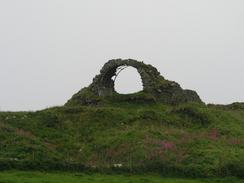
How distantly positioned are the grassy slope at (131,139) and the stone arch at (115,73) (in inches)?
183

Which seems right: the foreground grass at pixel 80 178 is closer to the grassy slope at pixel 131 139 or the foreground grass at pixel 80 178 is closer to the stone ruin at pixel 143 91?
the grassy slope at pixel 131 139

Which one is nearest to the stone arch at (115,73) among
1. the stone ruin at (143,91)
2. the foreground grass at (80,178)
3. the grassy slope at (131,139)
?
the stone ruin at (143,91)

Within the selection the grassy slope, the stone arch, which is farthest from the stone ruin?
the grassy slope

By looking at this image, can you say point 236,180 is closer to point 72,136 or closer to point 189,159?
point 189,159

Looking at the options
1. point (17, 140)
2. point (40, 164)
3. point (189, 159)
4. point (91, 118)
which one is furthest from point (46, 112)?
point (189, 159)

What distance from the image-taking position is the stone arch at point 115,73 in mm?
42469

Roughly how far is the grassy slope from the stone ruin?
11.0 ft

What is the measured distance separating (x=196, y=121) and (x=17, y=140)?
12985 mm

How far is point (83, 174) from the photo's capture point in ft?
81.7

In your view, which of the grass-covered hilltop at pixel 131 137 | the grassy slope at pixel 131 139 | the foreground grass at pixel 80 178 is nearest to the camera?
the foreground grass at pixel 80 178

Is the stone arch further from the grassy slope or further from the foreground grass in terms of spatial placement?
the foreground grass

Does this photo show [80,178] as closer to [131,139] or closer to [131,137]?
[131,139]

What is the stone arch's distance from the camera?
42.5 meters

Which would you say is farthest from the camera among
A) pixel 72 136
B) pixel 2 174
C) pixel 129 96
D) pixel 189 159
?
pixel 129 96
